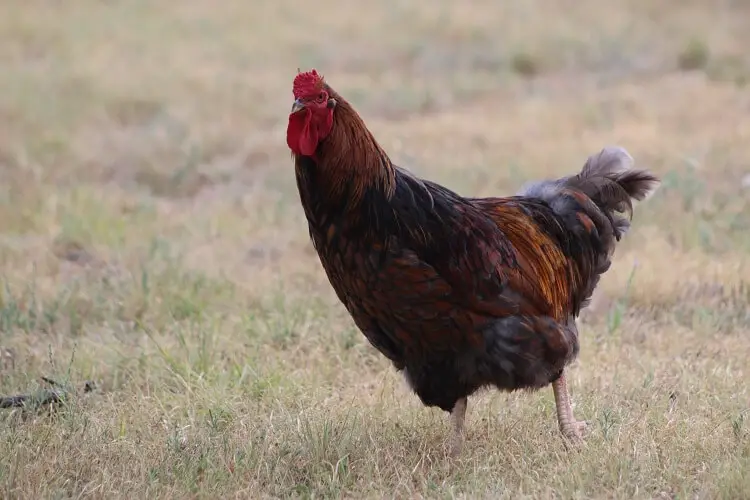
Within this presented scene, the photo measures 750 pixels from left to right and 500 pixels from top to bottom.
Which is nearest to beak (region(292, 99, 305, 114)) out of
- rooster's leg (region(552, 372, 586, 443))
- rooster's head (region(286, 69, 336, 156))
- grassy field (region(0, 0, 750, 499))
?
rooster's head (region(286, 69, 336, 156))

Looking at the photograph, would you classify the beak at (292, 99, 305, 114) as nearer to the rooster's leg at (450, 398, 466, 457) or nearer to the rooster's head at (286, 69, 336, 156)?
the rooster's head at (286, 69, 336, 156)

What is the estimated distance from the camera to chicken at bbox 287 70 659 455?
4.25 m

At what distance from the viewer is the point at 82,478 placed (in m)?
4.38

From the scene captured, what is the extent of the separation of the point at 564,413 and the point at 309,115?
1.99m

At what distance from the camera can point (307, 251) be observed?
841cm

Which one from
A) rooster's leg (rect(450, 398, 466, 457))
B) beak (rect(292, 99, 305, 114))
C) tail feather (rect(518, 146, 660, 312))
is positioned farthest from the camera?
tail feather (rect(518, 146, 660, 312))

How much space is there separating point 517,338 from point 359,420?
100cm

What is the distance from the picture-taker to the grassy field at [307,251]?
14.8 ft

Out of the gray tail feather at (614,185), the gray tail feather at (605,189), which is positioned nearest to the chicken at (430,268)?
the gray tail feather at (605,189)

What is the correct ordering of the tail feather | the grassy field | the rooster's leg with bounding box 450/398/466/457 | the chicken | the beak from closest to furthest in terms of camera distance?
the beak
the chicken
the grassy field
the rooster's leg with bounding box 450/398/466/457
the tail feather

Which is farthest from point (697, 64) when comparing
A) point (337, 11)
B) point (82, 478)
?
point (82, 478)

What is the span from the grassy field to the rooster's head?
1.45m

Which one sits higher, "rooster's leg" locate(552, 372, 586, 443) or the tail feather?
the tail feather

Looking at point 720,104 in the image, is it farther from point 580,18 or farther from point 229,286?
point 229,286
